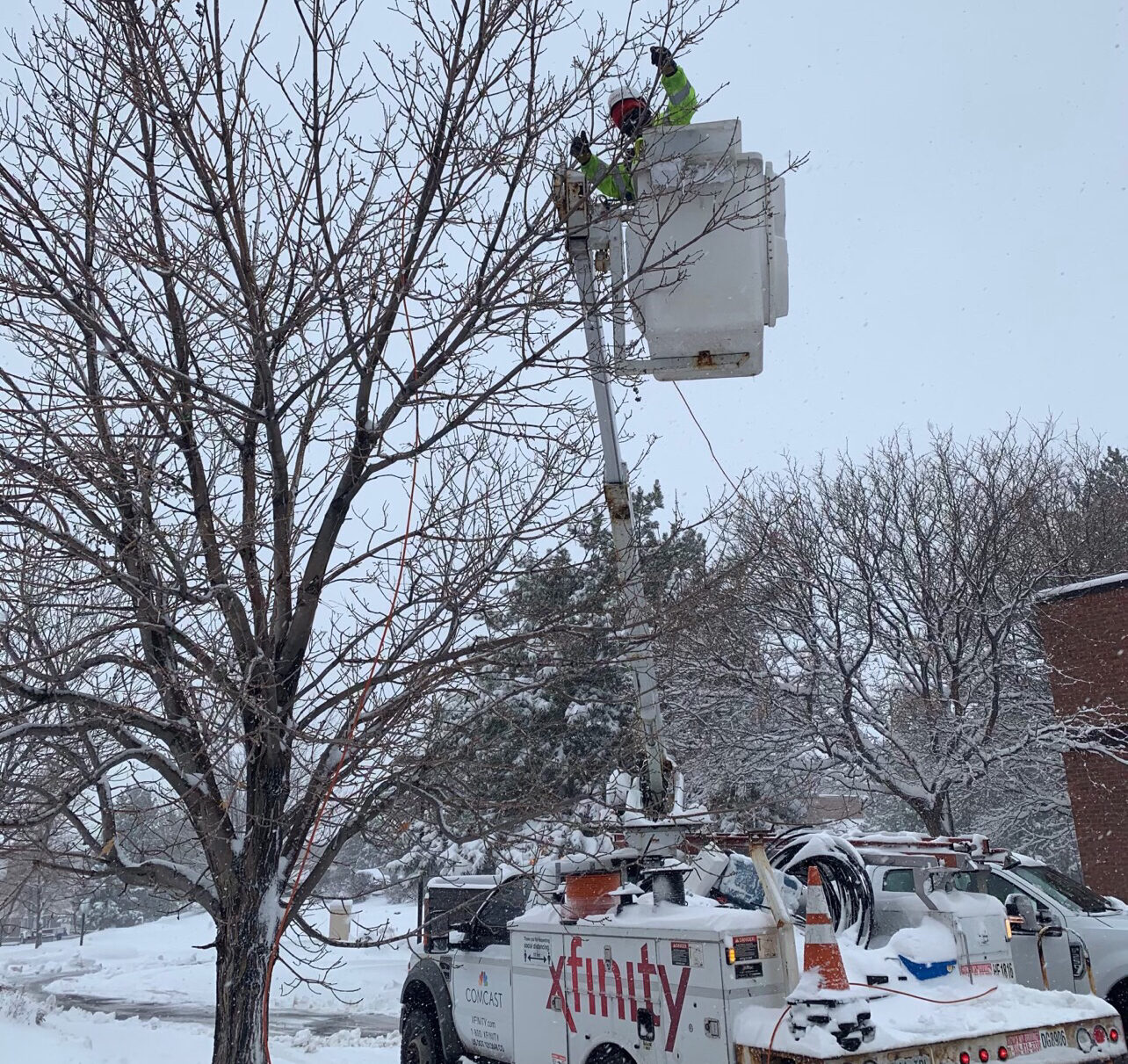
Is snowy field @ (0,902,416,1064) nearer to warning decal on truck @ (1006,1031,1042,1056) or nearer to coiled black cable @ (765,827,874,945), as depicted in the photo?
coiled black cable @ (765,827,874,945)

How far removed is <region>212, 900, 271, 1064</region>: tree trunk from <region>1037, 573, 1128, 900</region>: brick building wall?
47.6ft

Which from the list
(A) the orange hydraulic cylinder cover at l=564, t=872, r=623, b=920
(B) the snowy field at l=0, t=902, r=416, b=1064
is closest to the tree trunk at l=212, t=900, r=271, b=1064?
(B) the snowy field at l=0, t=902, r=416, b=1064

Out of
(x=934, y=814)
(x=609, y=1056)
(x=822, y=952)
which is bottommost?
(x=609, y=1056)

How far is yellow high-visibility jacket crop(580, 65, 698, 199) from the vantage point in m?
4.86

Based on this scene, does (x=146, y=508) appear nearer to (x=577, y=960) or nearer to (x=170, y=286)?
(x=170, y=286)

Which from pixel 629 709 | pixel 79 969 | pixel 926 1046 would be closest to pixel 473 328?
pixel 926 1046

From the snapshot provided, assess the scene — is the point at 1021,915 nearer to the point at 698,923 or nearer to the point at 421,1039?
the point at 698,923

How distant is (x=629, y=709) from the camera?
18.6 m

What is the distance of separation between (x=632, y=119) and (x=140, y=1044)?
14.5 m

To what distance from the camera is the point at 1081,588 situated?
16016mm

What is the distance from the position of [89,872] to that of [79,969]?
33.5m

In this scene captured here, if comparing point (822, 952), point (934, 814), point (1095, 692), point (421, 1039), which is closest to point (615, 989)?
point (822, 952)

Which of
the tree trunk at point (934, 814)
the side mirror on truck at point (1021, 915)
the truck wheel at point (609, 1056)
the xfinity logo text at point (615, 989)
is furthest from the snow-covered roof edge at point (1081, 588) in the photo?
the truck wheel at point (609, 1056)

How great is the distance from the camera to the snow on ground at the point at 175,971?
66.5ft
